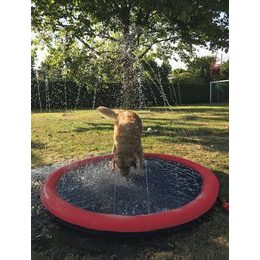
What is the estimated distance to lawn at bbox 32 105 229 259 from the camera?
306cm

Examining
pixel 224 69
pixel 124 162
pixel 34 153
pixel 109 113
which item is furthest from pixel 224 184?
pixel 34 153

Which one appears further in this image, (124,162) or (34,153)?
(34,153)

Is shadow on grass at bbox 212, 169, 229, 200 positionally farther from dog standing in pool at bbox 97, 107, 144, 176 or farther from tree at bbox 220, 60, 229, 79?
tree at bbox 220, 60, 229, 79

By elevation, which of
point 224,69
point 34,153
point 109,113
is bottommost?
point 34,153

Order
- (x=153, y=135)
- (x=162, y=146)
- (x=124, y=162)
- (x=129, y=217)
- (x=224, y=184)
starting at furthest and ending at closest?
(x=153, y=135), (x=162, y=146), (x=224, y=184), (x=124, y=162), (x=129, y=217)

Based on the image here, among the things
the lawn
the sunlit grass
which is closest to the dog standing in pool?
the lawn

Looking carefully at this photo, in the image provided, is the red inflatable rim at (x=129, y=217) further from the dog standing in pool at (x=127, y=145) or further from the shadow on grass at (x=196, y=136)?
the shadow on grass at (x=196, y=136)

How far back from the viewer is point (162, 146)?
6410 millimetres

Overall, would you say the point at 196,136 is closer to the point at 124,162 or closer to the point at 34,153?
the point at 34,153

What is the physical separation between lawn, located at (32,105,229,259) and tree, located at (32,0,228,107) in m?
1.41

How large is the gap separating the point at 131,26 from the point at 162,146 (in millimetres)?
2599

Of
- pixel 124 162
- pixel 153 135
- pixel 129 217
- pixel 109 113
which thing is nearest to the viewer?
pixel 129 217

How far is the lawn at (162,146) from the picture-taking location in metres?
3.06
